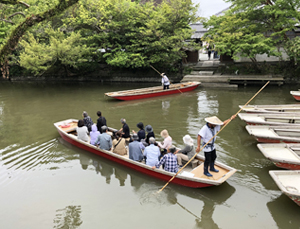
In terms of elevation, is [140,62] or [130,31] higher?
[130,31]

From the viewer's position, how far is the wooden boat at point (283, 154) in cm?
654

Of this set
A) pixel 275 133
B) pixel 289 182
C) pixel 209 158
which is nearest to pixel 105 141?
pixel 209 158

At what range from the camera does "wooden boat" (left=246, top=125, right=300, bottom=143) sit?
8079 mm

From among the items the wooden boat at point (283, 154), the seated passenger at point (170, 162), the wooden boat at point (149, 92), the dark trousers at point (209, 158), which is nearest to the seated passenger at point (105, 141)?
the seated passenger at point (170, 162)

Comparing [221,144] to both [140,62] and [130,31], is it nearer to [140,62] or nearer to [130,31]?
[140,62]

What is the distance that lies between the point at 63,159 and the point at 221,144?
5989 millimetres

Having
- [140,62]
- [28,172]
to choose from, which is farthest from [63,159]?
[140,62]

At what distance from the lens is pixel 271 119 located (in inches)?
398

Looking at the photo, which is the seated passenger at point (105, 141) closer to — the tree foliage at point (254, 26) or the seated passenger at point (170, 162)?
the seated passenger at point (170, 162)

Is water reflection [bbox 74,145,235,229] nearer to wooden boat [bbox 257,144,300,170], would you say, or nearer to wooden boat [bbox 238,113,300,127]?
wooden boat [bbox 257,144,300,170]

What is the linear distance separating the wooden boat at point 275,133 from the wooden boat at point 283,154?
0.70 m

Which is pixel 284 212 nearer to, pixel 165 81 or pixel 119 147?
pixel 119 147

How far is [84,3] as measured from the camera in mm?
21359

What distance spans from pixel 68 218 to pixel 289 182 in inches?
213
